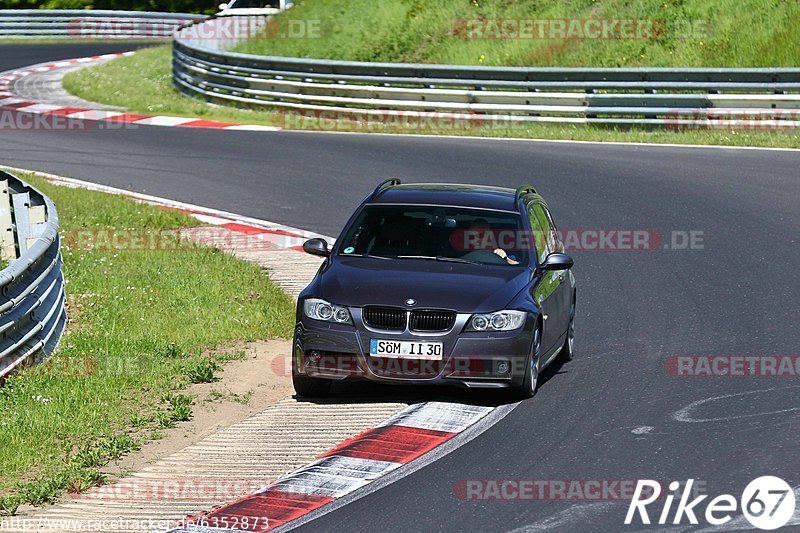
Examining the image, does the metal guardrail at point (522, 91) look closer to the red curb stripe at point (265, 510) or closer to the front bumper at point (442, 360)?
the front bumper at point (442, 360)

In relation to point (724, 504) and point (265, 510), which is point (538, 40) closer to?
point (724, 504)

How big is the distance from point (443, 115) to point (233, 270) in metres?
12.1

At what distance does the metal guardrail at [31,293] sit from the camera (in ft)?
34.1

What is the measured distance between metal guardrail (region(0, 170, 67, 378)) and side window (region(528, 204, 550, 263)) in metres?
4.01

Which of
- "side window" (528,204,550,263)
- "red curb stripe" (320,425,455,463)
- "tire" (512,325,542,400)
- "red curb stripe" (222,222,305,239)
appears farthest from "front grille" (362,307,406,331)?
"red curb stripe" (222,222,305,239)

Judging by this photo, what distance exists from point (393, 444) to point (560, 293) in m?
2.76

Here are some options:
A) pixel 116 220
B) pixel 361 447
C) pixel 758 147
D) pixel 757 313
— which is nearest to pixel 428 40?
pixel 758 147

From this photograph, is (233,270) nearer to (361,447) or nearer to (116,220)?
(116,220)

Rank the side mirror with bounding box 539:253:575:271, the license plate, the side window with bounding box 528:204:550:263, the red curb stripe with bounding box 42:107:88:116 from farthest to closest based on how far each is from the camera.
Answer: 1. the red curb stripe with bounding box 42:107:88:116
2. the side window with bounding box 528:204:550:263
3. the side mirror with bounding box 539:253:575:271
4. the license plate

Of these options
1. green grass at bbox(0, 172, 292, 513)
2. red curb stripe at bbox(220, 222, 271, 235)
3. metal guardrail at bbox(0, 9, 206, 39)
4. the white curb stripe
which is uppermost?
the white curb stripe

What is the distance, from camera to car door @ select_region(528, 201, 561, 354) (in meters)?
10.5

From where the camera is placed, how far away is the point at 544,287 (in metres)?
10.8

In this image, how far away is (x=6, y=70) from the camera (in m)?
38.7

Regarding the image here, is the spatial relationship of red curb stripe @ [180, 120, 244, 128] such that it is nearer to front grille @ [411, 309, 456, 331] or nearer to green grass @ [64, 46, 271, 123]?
green grass @ [64, 46, 271, 123]
